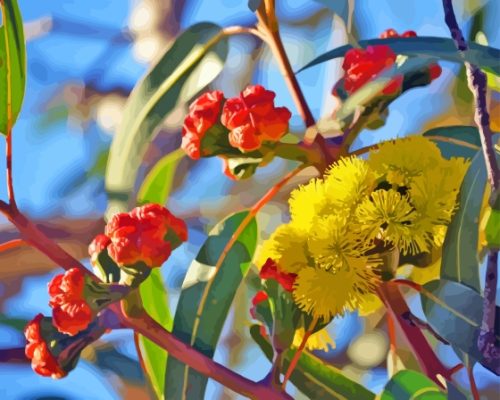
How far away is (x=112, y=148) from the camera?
2.77ft

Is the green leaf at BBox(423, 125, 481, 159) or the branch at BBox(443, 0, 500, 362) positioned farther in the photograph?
the green leaf at BBox(423, 125, 481, 159)

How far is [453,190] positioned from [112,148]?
379 millimetres

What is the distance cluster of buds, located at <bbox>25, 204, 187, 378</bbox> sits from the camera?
2.07 feet

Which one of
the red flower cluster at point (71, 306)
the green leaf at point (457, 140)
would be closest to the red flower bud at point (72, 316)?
the red flower cluster at point (71, 306)

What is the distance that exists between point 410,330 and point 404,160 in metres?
0.14

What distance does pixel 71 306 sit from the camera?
2.06 feet

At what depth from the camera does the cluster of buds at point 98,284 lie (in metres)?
0.63

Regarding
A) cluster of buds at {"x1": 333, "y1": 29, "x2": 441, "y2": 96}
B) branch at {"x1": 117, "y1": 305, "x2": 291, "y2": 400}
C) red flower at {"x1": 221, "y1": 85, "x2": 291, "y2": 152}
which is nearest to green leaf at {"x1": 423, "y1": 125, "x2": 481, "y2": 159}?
cluster of buds at {"x1": 333, "y1": 29, "x2": 441, "y2": 96}

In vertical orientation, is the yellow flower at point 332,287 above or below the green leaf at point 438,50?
below

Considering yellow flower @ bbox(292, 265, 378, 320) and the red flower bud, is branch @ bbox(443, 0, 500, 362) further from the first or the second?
the red flower bud

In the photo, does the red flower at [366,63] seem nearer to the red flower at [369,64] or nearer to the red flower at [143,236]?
the red flower at [369,64]

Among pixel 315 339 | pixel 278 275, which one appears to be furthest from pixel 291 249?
pixel 315 339

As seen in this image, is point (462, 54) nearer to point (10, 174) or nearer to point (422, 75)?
point (422, 75)

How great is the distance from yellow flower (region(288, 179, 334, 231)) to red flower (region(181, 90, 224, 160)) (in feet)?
0.32
